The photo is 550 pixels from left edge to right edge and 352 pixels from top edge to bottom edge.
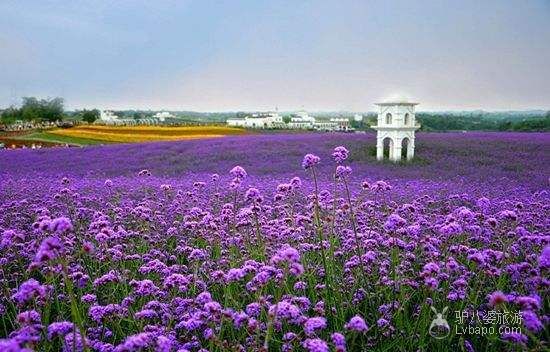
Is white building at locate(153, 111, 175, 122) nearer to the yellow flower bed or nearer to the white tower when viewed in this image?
the yellow flower bed

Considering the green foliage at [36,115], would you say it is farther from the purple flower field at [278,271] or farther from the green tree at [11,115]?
the purple flower field at [278,271]

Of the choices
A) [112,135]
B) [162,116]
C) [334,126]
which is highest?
[162,116]

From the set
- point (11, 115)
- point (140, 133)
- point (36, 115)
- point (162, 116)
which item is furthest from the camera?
point (162, 116)

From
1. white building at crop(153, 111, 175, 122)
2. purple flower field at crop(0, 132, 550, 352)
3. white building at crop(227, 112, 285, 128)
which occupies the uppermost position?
white building at crop(153, 111, 175, 122)

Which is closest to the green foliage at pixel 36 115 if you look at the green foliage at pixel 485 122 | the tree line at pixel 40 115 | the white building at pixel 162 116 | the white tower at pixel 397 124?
the tree line at pixel 40 115

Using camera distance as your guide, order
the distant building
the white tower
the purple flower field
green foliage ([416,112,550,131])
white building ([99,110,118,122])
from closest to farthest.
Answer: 1. the purple flower field
2. the white tower
3. green foliage ([416,112,550,131])
4. the distant building
5. white building ([99,110,118,122])

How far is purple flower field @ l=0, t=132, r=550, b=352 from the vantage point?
9.25 feet

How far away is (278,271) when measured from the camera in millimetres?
3330

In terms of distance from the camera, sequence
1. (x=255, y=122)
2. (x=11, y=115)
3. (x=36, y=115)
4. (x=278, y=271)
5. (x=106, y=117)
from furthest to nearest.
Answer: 1. (x=106, y=117)
2. (x=255, y=122)
3. (x=11, y=115)
4. (x=36, y=115)
5. (x=278, y=271)

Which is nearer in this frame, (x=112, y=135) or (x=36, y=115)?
(x=112, y=135)

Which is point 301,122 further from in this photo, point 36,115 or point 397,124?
point 397,124

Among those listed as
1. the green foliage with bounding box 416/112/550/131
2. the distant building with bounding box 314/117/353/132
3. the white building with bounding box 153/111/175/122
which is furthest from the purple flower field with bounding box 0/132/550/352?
the white building with bounding box 153/111/175/122

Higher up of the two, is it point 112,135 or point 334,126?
point 112,135

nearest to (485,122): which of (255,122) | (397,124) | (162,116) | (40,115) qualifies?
(397,124)
